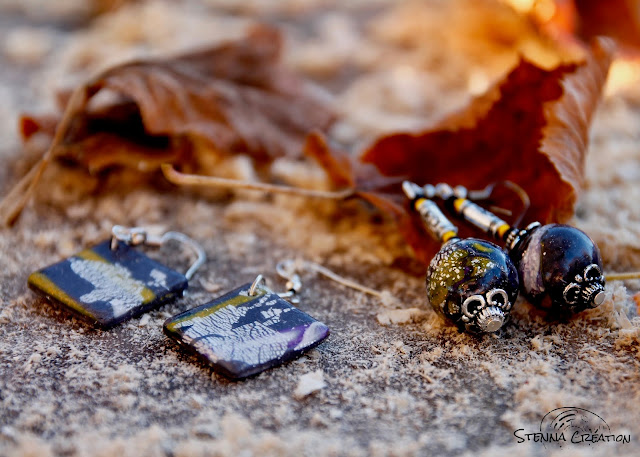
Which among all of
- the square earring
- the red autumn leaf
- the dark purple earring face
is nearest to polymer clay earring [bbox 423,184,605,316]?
the dark purple earring face

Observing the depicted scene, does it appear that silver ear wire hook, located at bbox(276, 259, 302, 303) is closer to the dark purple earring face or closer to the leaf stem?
the leaf stem

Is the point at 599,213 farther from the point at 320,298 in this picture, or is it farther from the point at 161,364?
the point at 161,364

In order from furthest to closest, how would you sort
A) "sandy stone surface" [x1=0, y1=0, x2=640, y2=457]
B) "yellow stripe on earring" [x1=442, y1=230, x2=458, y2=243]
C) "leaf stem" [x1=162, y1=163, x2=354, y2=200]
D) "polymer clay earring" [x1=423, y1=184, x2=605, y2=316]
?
"leaf stem" [x1=162, y1=163, x2=354, y2=200]
"yellow stripe on earring" [x1=442, y1=230, x2=458, y2=243]
"polymer clay earring" [x1=423, y1=184, x2=605, y2=316]
"sandy stone surface" [x1=0, y1=0, x2=640, y2=457]

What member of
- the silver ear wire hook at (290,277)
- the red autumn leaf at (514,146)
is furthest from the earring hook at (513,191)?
the silver ear wire hook at (290,277)

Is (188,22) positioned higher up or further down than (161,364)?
higher up

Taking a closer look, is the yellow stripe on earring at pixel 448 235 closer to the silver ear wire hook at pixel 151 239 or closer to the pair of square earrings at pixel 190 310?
the pair of square earrings at pixel 190 310

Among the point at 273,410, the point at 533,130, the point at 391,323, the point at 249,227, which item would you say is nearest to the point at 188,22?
the point at 249,227
